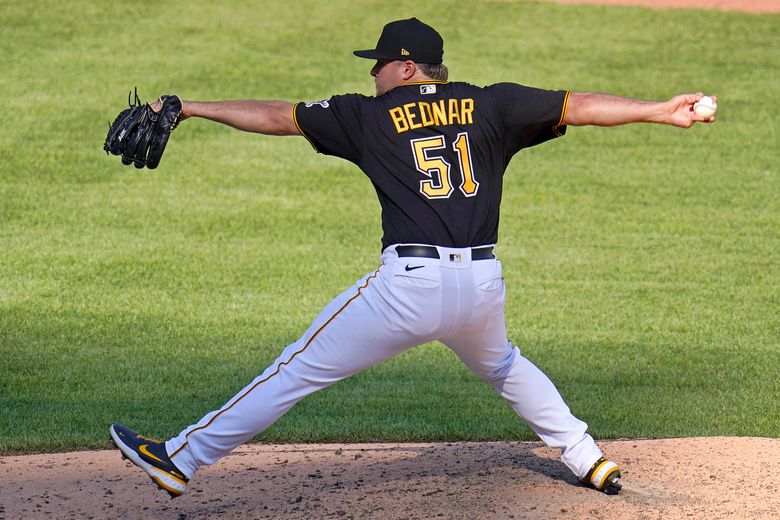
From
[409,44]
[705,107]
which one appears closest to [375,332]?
[409,44]

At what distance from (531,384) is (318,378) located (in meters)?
0.95

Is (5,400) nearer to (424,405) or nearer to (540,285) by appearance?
(424,405)

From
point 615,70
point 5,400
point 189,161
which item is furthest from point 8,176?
point 615,70

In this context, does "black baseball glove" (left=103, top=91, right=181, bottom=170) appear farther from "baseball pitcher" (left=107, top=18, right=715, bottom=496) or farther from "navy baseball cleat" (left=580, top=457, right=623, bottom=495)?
"navy baseball cleat" (left=580, top=457, right=623, bottom=495)

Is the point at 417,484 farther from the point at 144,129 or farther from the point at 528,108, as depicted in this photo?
the point at 144,129

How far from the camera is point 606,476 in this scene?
197 inches

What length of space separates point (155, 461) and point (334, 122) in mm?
1522

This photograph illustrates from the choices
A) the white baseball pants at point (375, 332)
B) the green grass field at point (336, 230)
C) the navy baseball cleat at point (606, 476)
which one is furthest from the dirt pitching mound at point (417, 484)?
the green grass field at point (336, 230)

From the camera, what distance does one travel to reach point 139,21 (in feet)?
54.9

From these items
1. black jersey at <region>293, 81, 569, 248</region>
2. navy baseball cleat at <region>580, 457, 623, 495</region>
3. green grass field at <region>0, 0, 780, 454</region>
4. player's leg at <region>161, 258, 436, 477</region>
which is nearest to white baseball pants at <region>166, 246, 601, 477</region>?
player's leg at <region>161, 258, 436, 477</region>

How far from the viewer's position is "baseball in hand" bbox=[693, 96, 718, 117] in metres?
4.47

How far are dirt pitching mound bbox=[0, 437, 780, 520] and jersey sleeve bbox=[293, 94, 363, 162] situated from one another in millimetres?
1474

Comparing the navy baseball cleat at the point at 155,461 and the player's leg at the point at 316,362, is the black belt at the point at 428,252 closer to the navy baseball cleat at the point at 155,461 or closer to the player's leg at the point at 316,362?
the player's leg at the point at 316,362

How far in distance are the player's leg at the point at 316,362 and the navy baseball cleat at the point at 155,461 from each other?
34 millimetres
